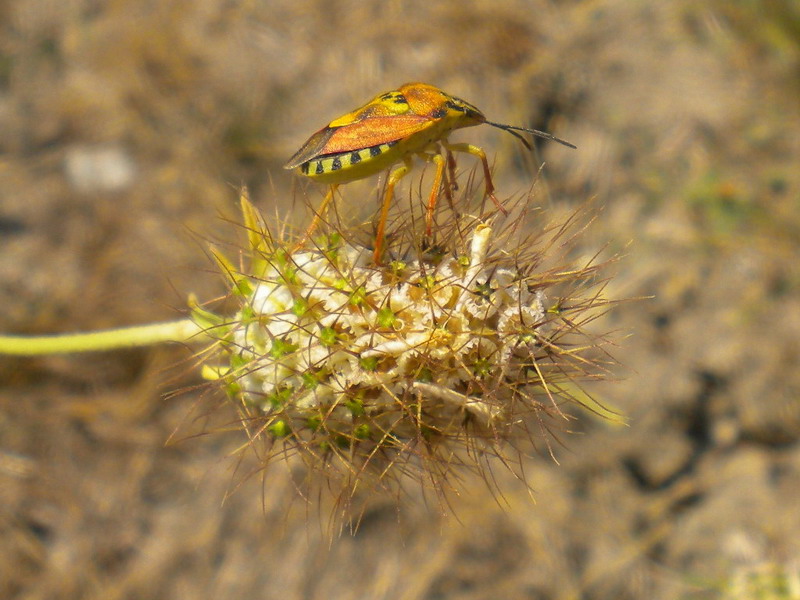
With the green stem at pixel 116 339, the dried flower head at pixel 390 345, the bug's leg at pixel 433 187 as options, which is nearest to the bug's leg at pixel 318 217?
the dried flower head at pixel 390 345

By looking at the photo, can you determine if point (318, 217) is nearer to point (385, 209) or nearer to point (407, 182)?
point (385, 209)

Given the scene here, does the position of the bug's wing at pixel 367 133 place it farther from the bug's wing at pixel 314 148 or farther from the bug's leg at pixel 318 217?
the bug's leg at pixel 318 217

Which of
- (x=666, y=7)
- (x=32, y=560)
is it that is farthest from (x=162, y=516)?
(x=666, y=7)

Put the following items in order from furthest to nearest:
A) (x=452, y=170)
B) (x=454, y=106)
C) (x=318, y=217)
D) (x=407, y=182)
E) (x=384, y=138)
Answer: (x=407, y=182) < (x=452, y=170) < (x=318, y=217) < (x=454, y=106) < (x=384, y=138)

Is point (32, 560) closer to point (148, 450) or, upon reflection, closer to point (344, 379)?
point (148, 450)

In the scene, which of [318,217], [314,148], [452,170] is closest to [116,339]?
[318,217]

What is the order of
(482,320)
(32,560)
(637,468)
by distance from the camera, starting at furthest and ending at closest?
(637,468) → (32,560) → (482,320)
